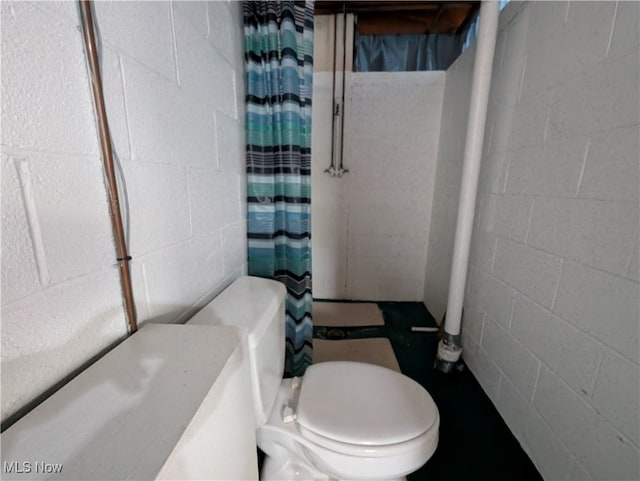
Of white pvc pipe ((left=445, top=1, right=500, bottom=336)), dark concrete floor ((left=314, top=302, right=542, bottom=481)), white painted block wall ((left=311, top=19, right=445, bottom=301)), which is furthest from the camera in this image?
white painted block wall ((left=311, top=19, right=445, bottom=301))

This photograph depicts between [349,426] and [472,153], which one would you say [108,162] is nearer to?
[349,426]

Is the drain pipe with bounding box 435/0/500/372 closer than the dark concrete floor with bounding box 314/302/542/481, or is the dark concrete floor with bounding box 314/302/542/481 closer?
the dark concrete floor with bounding box 314/302/542/481

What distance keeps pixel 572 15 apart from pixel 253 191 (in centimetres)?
132

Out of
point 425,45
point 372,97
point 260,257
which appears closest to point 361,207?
point 372,97

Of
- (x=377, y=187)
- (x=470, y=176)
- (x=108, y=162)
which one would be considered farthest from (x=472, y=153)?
(x=108, y=162)

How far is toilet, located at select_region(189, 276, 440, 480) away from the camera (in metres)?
0.74

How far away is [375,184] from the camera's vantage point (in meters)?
2.19

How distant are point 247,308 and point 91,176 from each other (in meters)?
0.48

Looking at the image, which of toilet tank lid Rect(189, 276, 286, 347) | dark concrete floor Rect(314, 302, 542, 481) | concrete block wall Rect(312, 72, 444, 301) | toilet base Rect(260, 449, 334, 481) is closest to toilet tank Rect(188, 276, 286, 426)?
toilet tank lid Rect(189, 276, 286, 347)

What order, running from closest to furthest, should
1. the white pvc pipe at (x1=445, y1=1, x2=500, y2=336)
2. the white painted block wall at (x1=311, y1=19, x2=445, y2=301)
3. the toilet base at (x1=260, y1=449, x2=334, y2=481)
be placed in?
the toilet base at (x1=260, y1=449, x2=334, y2=481) < the white pvc pipe at (x1=445, y1=1, x2=500, y2=336) < the white painted block wall at (x1=311, y1=19, x2=445, y2=301)

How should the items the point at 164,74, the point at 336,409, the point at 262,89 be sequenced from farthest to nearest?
the point at 262,89, the point at 336,409, the point at 164,74

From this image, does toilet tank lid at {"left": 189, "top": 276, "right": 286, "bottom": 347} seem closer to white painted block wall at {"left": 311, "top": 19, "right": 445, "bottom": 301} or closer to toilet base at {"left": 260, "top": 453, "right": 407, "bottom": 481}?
toilet base at {"left": 260, "top": 453, "right": 407, "bottom": 481}

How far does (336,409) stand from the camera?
0.84 metres

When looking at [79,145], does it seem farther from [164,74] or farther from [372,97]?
[372,97]
